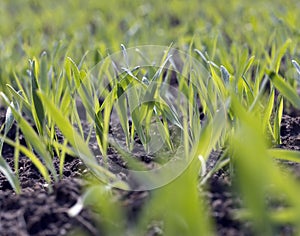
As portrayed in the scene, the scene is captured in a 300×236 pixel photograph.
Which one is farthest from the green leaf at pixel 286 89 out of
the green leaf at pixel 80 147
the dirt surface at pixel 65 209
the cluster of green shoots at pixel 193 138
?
the green leaf at pixel 80 147

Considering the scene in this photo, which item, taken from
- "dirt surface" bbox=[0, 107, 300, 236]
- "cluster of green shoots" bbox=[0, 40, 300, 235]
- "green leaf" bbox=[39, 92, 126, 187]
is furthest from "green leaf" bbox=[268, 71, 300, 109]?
"green leaf" bbox=[39, 92, 126, 187]

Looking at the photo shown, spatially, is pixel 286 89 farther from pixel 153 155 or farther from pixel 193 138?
pixel 153 155

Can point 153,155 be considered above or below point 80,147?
below

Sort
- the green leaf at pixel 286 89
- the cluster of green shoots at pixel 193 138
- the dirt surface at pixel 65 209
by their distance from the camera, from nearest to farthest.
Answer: the cluster of green shoots at pixel 193 138
the dirt surface at pixel 65 209
the green leaf at pixel 286 89

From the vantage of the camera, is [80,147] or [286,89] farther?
[286,89]

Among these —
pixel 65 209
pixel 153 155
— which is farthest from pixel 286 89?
pixel 65 209

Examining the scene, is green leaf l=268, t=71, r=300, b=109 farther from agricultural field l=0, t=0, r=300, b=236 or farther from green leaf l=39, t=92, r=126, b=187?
green leaf l=39, t=92, r=126, b=187

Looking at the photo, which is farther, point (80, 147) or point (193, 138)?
point (193, 138)

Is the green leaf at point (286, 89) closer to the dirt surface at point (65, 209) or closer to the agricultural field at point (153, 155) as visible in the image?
the agricultural field at point (153, 155)

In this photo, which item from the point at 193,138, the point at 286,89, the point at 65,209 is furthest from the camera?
the point at 193,138

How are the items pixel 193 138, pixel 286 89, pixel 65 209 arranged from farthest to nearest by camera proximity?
1. pixel 193 138
2. pixel 286 89
3. pixel 65 209

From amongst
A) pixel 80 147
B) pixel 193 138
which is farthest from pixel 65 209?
pixel 193 138

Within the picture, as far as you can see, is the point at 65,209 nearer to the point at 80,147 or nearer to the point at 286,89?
the point at 80,147

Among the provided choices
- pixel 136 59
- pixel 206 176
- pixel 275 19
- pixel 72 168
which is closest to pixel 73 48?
pixel 136 59
